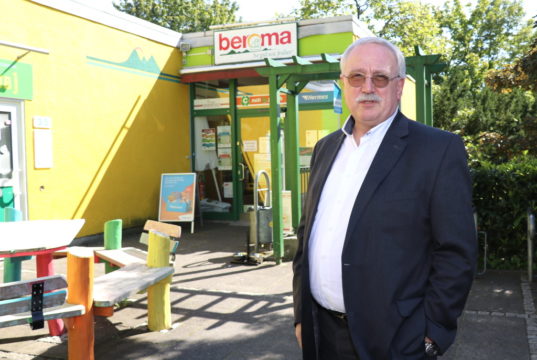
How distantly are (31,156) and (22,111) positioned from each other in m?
0.69

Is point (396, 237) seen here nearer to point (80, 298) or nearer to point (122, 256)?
point (80, 298)

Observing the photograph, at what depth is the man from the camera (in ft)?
5.87

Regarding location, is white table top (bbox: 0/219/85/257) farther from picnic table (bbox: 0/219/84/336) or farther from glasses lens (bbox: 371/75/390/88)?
glasses lens (bbox: 371/75/390/88)

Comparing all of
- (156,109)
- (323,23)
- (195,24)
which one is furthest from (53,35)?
(195,24)

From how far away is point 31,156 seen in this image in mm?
8227

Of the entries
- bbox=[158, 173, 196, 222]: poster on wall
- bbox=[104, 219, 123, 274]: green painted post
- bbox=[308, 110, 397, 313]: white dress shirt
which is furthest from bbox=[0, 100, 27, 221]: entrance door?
bbox=[308, 110, 397, 313]: white dress shirt

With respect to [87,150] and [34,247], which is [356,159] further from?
[87,150]

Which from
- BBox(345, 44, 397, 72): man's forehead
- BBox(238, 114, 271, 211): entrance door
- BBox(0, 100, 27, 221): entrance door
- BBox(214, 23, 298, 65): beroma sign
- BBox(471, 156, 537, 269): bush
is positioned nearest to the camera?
BBox(345, 44, 397, 72): man's forehead

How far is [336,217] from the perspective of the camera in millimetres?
1987

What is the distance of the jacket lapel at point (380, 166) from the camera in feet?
6.01

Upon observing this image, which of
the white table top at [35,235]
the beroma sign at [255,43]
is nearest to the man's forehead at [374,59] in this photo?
the white table top at [35,235]

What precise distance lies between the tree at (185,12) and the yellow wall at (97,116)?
25904 mm

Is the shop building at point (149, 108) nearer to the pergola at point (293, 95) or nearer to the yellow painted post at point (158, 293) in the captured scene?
the pergola at point (293, 95)

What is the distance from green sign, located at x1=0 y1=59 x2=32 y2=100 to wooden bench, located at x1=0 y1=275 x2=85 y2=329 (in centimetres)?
541
